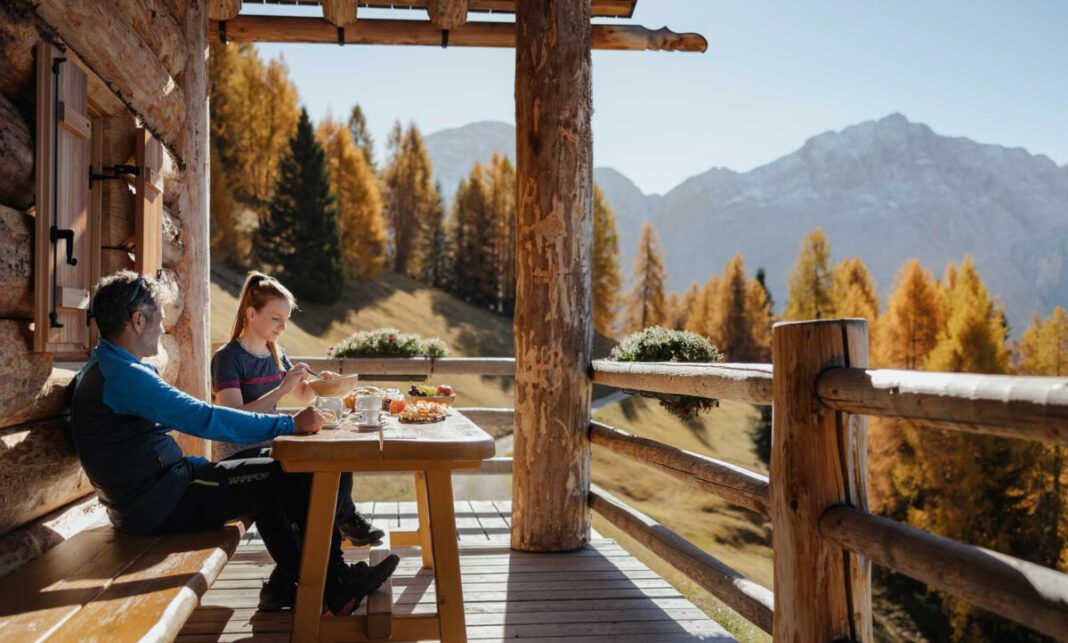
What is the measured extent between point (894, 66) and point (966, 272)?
12184 cm

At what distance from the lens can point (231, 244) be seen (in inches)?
1141

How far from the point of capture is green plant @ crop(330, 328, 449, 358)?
7.45 meters

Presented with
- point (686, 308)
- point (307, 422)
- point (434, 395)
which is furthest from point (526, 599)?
point (686, 308)

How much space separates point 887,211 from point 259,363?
596ft

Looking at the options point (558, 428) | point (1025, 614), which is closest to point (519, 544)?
point (558, 428)

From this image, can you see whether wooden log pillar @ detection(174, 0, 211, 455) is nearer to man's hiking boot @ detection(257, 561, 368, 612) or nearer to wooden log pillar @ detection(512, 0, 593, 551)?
man's hiking boot @ detection(257, 561, 368, 612)

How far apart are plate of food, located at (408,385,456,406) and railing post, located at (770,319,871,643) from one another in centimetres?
192

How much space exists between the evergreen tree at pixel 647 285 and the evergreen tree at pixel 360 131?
16.2m

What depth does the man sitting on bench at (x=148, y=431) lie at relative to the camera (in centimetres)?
259

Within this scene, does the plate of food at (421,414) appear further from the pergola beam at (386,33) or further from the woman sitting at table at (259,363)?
the pergola beam at (386,33)

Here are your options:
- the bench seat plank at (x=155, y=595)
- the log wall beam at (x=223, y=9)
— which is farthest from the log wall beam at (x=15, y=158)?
the log wall beam at (x=223, y=9)

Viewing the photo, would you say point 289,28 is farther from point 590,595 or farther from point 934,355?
point 934,355

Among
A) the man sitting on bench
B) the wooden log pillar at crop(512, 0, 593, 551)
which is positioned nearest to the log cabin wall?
the man sitting on bench

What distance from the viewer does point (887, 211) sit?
16712 centimetres
